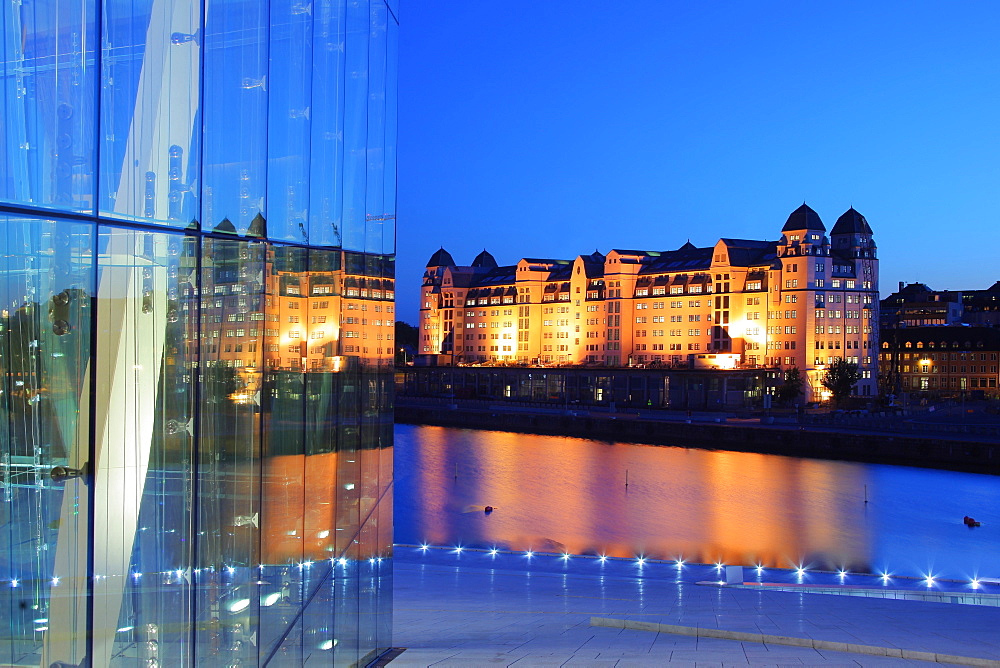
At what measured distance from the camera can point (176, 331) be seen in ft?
12.7

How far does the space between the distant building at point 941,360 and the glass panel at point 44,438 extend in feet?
235

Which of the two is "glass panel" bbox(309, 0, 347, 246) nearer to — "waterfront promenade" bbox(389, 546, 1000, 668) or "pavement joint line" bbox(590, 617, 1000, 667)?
"waterfront promenade" bbox(389, 546, 1000, 668)

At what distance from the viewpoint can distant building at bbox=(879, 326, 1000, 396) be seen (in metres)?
70.8

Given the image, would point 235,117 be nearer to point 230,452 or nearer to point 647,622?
point 230,452

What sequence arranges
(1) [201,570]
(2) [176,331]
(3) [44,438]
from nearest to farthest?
1. (3) [44,438]
2. (2) [176,331]
3. (1) [201,570]

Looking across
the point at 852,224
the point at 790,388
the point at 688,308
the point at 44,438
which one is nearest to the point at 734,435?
the point at 790,388

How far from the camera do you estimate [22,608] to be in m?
3.20

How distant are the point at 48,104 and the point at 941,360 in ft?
256

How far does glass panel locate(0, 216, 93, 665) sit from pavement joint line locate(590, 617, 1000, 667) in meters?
6.51

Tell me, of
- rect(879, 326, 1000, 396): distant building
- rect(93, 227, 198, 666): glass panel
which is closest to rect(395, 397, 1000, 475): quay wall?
rect(879, 326, 1000, 396): distant building

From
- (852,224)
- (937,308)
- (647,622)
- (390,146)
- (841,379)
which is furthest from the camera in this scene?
(937,308)

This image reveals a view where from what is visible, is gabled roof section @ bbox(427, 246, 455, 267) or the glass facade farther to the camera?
gabled roof section @ bbox(427, 246, 455, 267)

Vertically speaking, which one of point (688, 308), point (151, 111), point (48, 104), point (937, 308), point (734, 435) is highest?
point (937, 308)

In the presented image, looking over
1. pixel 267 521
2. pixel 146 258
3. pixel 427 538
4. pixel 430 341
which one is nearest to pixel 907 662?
pixel 267 521
